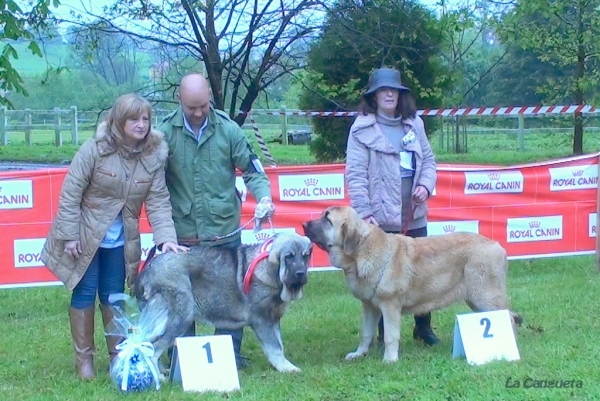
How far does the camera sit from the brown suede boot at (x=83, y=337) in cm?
540

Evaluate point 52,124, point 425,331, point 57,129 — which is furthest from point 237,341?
point 52,124

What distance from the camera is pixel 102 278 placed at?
17.8ft

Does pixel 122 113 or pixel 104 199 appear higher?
pixel 122 113

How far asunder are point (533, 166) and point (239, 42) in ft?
13.6

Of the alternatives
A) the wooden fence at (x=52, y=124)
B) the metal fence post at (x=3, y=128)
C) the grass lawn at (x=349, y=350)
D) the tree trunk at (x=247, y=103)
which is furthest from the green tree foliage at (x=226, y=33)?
the metal fence post at (x=3, y=128)

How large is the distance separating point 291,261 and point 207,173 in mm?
835

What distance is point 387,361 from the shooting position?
5688 mm

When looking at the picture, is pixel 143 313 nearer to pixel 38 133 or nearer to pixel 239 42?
pixel 239 42

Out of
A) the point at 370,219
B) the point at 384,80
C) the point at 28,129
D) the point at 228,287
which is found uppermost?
the point at 28,129

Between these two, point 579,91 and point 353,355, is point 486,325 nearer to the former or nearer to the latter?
point 353,355

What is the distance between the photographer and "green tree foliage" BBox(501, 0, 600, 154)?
1402 cm

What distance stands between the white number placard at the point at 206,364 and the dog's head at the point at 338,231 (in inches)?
39.3

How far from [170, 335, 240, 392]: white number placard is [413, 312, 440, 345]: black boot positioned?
6.10ft

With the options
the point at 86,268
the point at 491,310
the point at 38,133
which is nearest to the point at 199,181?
the point at 86,268
